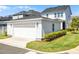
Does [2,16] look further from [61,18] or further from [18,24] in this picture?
[61,18]

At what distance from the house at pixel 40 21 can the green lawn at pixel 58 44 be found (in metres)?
0.19

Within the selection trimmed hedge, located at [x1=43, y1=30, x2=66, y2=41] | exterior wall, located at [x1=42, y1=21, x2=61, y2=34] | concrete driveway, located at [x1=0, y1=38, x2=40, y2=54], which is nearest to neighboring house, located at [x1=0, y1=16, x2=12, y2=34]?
concrete driveway, located at [x1=0, y1=38, x2=40, y2=54]

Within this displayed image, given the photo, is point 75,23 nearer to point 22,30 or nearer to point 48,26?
point 48,26

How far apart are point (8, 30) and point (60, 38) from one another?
1.28 meters

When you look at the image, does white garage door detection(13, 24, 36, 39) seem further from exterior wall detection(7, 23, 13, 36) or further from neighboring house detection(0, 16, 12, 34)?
neighboring house detection(0, 16, 12, 34)

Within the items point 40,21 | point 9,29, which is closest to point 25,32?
point 9,29

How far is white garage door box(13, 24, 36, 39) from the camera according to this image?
6.53m

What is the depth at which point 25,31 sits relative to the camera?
21.8 feet

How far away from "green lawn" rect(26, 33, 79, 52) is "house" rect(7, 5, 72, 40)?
190 mm

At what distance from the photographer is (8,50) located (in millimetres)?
6359

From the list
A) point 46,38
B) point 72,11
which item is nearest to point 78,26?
point 72,11

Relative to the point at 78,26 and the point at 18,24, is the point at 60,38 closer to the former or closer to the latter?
the point at 78,26
